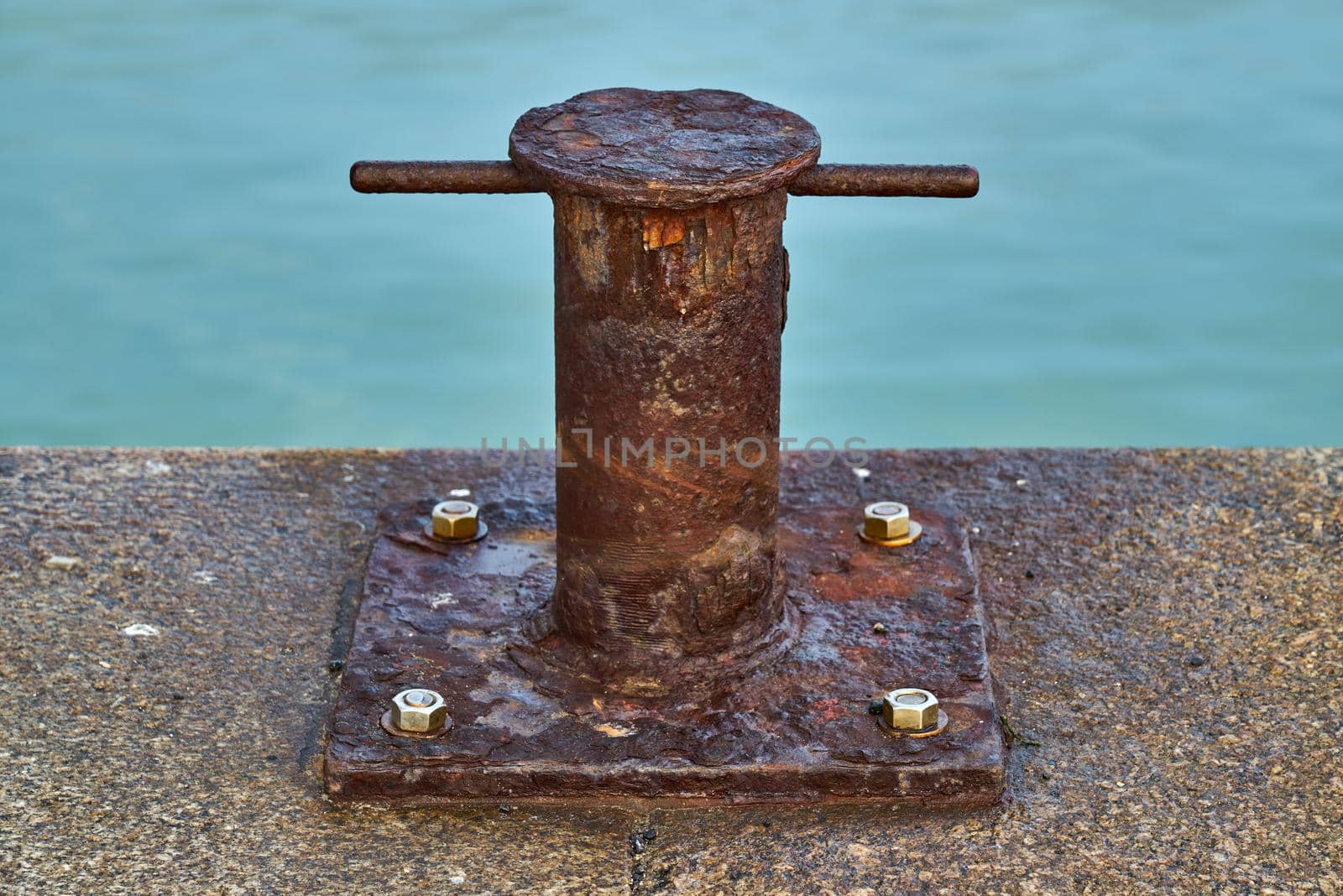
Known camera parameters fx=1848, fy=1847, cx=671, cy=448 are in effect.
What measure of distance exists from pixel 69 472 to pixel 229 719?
1033mm

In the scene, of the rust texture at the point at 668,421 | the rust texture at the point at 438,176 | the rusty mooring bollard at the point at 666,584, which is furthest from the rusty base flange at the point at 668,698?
the rust texture at the point at 438,176

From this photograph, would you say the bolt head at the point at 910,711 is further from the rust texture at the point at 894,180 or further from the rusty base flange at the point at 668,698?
the rust texture at the point at 894,180

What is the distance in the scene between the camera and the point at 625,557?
3.10 metres

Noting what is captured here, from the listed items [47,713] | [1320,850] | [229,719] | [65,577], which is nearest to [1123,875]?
[1320,850]

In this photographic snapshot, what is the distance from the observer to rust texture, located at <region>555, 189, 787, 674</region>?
9.48 feet

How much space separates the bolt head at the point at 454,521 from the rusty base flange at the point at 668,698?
0.04m

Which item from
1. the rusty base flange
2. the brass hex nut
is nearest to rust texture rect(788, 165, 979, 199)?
the rusty base flange

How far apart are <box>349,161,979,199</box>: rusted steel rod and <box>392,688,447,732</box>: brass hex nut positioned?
→ 2.70 feet

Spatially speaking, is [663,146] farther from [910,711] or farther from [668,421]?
[910,711]

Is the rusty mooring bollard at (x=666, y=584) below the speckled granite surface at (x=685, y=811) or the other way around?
the other way around

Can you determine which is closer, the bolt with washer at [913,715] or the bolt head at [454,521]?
the bolt with washer at [913,715]

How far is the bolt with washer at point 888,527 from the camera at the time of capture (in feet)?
11.7

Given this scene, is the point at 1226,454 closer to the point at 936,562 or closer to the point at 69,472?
the point at 936,562

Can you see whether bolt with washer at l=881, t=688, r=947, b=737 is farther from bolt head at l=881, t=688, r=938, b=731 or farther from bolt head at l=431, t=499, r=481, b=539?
bolt head at l=431, t=499, r=481, b=539
